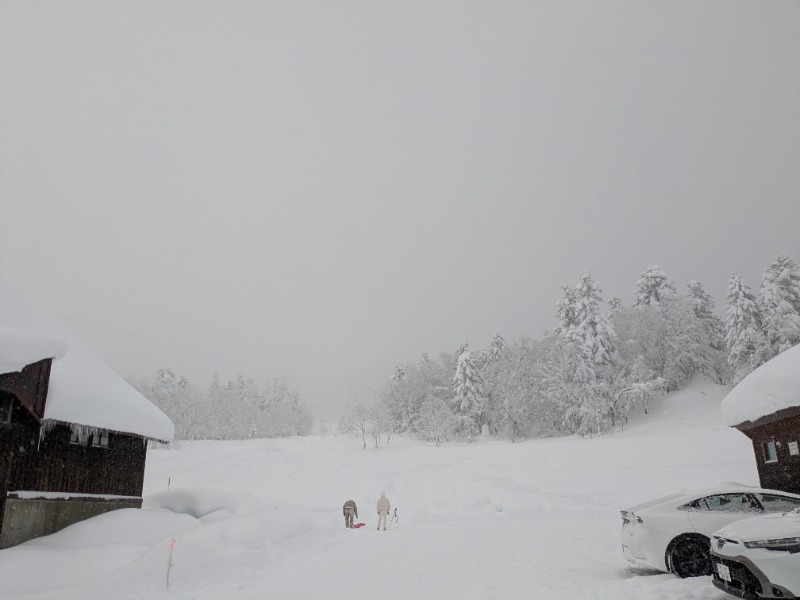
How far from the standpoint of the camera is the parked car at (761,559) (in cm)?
646

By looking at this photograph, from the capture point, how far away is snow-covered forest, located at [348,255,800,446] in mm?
47406

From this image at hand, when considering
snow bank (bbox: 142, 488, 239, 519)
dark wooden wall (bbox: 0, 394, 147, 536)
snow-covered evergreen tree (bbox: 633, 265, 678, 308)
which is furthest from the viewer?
snow-covered evergreen tree (bbox: 633, 265, 678, 308)

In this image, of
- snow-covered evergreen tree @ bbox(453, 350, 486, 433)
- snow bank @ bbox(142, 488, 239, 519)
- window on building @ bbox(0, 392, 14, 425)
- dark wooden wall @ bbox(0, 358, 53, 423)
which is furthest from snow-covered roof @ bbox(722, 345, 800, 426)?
snow-covered evergreen tree @ bbox(453, 350, 486, 433)

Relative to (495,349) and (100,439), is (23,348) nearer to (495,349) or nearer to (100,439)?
(100,439)

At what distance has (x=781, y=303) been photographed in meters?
45.8

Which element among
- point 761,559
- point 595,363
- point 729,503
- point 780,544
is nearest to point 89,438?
point 729,503

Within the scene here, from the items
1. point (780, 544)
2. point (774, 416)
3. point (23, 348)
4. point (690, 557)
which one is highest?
point (23, 348)

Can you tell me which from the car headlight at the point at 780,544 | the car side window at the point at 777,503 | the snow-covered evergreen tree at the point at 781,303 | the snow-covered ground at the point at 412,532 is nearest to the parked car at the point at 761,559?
the car headlight at the point at 780,544

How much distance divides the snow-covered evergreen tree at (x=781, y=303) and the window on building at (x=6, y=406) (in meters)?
50.4

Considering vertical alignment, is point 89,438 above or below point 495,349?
below

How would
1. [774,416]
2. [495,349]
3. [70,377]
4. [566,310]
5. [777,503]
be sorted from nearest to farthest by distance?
[777,503], [70,377], [774,416], [566,310], [495,349]

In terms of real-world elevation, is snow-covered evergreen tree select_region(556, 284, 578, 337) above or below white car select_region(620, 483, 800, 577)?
above

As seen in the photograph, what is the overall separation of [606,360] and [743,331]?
463 inches

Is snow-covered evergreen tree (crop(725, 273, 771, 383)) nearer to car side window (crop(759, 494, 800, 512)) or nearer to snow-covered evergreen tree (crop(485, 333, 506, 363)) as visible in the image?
snow-covered evergreen tree (crop(485, 333, 506, 363))
